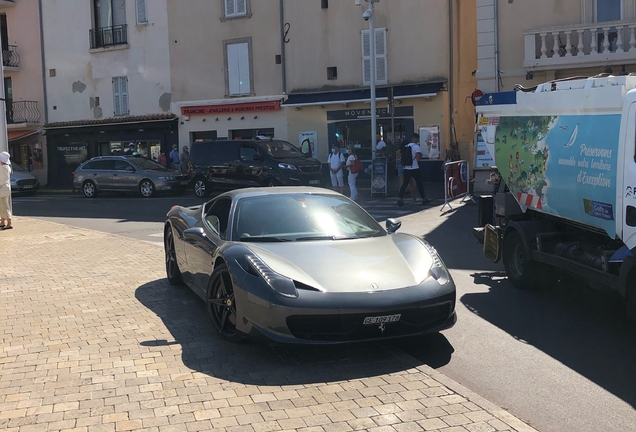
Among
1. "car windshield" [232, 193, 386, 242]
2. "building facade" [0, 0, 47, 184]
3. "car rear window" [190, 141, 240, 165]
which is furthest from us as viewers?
"building facade" [0, 0, 47, 184]

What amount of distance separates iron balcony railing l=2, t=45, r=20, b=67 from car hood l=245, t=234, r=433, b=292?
1367 inches

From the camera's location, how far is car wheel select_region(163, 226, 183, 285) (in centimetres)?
873

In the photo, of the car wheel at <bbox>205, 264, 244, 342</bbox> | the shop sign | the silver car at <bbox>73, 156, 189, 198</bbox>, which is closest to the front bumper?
the car wheel at <bbox>205, 264, 244, 342</bbox>

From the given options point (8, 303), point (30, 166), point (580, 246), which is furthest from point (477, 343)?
point (30, 166)

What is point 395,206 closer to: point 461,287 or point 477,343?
point 461,287

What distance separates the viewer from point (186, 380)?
519 cm

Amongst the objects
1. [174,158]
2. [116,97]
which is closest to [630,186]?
[174,158]

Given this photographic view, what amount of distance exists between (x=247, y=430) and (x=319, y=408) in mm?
557

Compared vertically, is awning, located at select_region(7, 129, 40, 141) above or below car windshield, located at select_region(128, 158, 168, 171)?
above

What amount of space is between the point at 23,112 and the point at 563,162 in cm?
3449

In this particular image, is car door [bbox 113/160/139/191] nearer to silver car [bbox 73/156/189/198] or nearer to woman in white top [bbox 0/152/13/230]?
silver car [bbox 73/156/189/198]

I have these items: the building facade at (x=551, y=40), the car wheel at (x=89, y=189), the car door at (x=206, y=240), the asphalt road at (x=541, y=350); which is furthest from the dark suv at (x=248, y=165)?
the car door at (x=206, y=240)

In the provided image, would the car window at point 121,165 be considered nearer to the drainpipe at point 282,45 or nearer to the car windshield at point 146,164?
the car windshield at point 146,164

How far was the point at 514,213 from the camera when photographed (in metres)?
9.02
